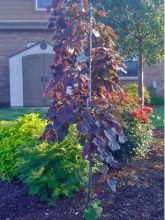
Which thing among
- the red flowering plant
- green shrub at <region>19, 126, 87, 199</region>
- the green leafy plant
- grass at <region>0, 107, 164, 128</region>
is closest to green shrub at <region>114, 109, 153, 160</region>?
the red flowering plant

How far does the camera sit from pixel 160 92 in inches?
781

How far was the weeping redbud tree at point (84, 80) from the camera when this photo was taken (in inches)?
196

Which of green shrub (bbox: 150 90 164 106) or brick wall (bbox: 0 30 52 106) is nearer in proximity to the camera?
brick wall (bbox: 0 30 52 106)

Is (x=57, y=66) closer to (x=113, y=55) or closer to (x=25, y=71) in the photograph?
(x=113, y=55)

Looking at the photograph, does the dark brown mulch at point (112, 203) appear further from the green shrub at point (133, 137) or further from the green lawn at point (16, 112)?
the green lawn at point (16, 112)

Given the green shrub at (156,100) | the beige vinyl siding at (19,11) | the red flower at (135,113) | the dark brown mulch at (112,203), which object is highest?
the beige vinyl siding at (19,11)

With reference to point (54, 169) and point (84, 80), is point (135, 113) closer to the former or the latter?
point (54, 169)

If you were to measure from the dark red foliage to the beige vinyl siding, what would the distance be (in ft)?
46.2

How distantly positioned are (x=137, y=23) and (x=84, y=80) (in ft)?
19.4

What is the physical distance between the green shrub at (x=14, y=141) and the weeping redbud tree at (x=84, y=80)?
1.54m

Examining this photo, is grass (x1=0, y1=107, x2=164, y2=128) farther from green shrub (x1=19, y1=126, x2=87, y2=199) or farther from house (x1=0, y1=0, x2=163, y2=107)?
green shrub (x1=19, y1=126, x2=87, y2=199)

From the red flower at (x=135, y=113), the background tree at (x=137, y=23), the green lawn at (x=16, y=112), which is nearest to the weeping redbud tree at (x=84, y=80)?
the red flower at (x=135, y=113)

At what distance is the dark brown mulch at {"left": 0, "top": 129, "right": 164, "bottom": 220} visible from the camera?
5.56 meters

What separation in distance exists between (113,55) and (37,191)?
6.20 ft
